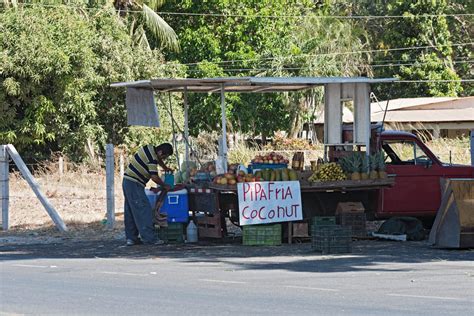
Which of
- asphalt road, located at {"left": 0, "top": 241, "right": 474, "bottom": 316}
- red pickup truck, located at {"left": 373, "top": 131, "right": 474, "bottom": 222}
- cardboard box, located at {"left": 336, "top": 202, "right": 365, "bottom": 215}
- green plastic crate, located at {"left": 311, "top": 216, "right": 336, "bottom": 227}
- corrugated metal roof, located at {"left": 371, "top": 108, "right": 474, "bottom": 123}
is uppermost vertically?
corrugated metal roof, located at {"left": 371, "top": 108, "right": 474, "bottom": 123}

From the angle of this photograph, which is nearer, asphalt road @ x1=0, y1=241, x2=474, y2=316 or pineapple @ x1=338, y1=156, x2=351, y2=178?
asphalt road @ x1=0, y1=241, x2=474, y2=316

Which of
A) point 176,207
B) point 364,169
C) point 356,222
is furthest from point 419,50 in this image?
point 176,207

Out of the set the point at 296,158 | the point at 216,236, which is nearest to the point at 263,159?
the point at 296,158

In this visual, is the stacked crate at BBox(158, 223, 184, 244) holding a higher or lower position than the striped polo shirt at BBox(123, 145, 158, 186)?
lower

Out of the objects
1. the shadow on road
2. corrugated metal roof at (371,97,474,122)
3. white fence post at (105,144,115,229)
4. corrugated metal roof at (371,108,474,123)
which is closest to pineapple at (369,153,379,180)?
the shadow on road

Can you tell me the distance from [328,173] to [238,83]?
7.39 ft

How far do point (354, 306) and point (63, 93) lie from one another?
26.0 m

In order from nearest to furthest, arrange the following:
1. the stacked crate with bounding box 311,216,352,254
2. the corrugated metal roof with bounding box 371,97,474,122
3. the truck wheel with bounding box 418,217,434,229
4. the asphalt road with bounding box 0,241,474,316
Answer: the asphalt road with bounding box 0,241,474,316
the stacked crate with bounding box 311,216,352,254
the truck wheel with bounding box 418,217,434,229
the corrugated metal roof with bounding box 371,97,474,122

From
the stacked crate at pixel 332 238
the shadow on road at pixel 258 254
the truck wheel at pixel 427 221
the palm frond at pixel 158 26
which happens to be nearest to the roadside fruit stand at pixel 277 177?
the shadow on road at pixel 258 254

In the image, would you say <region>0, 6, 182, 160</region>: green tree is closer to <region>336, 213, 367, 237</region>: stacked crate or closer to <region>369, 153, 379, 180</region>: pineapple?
<region>336, 213, 367, 237</region>: stacked crate

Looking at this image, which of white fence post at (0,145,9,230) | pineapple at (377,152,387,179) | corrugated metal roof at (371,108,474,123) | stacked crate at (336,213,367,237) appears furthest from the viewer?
corrugated metal roof at (371,108,474,123)

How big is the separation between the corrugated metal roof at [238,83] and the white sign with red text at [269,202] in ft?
5.87

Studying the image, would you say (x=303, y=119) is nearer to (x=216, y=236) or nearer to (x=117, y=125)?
(x=117, y=125)

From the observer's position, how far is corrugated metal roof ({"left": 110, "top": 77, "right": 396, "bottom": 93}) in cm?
1770
